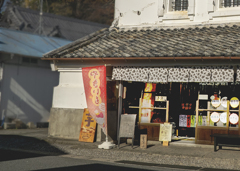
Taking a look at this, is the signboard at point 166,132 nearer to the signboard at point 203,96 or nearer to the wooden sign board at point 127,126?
the wooden sign board at point 127,126

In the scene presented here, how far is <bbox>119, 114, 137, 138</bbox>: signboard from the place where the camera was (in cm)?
1274

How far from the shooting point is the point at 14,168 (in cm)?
862

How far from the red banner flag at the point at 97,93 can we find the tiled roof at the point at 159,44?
2.68ft

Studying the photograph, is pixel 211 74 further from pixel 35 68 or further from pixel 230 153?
pixel 35 68

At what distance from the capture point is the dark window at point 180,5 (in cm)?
1564

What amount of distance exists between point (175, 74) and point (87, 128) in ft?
12.8

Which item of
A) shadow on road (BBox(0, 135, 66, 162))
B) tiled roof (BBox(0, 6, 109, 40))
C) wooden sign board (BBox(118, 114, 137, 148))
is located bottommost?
shadow on road (BBox(0, 135, 66, 162))

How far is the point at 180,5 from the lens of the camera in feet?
51.5

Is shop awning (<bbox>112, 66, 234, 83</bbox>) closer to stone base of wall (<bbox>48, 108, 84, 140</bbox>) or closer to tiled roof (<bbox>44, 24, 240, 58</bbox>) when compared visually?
tiled roof (<bbox>44, 24, 240, 58</bbox>)

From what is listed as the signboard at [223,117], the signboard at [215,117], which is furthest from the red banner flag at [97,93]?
the signboard at [223,117]

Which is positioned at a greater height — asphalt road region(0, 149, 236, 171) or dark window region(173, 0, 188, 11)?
dark window region(173, 0, 188, 11)

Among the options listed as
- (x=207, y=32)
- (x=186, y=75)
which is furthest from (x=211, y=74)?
(x=207, y=32)

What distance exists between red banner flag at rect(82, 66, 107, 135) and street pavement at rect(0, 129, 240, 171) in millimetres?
1072

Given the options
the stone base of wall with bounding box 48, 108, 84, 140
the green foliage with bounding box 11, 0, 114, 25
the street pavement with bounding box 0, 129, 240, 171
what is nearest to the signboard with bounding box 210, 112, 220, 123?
the street pavement with bounding box 0, 129, 240, 171
